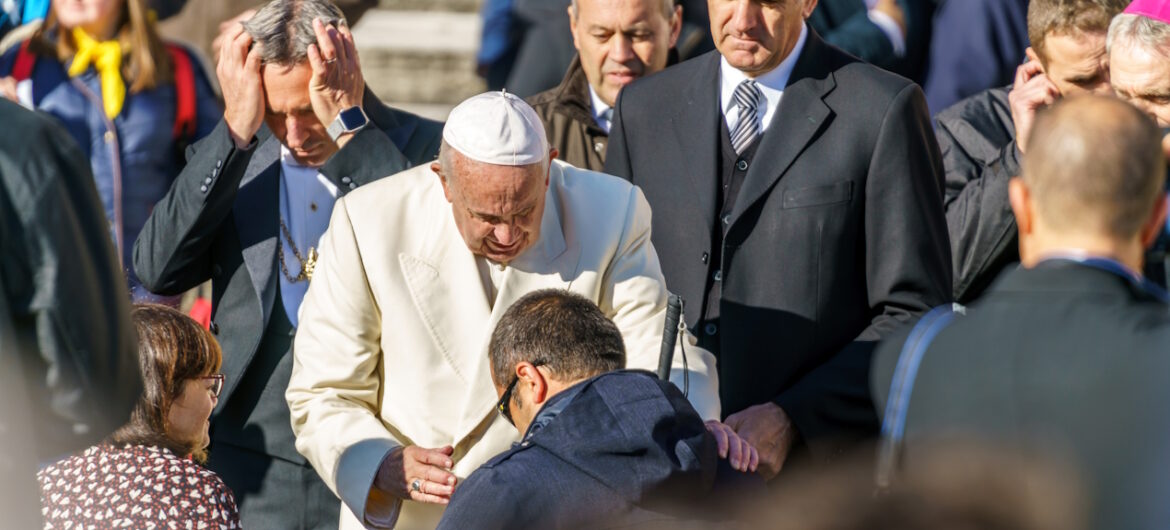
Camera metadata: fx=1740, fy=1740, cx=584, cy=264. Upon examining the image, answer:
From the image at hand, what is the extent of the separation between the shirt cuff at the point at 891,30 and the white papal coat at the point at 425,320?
2.93m

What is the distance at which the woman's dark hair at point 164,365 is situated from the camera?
385 centimetres

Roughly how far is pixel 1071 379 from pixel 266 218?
107 inches

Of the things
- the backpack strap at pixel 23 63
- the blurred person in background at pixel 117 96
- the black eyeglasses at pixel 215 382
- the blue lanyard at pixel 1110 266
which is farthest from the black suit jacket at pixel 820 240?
the backpack strap at pixel 23 63

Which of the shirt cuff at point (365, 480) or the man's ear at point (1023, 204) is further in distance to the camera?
the shirt cuff at point (365, 480)

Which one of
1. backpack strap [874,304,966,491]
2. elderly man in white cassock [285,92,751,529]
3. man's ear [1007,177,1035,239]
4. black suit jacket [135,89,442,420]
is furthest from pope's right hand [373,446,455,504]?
man's ear [1007,177,1035,239]

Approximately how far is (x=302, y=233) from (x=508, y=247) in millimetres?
914

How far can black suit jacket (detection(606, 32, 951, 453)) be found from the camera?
Answer: 4.30 metres

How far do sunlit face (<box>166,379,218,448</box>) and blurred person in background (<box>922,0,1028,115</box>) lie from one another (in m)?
3.66

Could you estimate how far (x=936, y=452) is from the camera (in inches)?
68.1

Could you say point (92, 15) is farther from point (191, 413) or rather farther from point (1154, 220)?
point (1154, 220)

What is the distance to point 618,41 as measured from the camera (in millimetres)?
5473

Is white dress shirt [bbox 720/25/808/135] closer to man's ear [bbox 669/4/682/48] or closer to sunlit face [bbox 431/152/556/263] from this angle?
sunlit face [bbox 431/152/556/263]

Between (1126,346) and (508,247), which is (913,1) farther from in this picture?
(1126,346)

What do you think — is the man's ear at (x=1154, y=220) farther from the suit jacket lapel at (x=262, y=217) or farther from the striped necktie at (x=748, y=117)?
the suit jacket lapel at (x=262, y=217)
